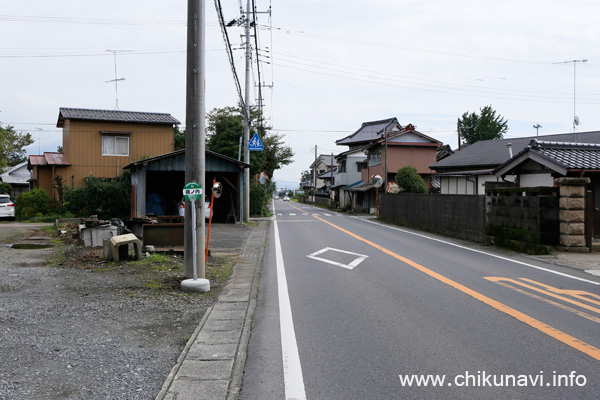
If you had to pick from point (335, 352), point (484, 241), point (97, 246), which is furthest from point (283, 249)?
point (335, 352)

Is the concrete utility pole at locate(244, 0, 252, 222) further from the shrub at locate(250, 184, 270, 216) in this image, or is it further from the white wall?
the white wall

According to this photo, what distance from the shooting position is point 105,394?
12.7 feet

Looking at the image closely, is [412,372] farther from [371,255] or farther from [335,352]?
[371,255]

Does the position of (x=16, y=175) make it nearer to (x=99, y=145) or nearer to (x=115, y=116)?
(x=99, y=145)

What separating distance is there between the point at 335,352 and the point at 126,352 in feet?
7.07

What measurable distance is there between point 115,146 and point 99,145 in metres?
0.94

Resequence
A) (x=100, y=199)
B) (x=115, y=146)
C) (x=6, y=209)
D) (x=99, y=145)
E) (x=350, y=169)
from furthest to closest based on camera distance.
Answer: (x=350, y=169) < (x=115, y=146) < (x=99, y=145) < (x=100, y=199) < (x=6, y=209)

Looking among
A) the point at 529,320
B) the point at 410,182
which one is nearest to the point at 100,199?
the point at 410,182

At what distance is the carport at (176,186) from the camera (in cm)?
2311

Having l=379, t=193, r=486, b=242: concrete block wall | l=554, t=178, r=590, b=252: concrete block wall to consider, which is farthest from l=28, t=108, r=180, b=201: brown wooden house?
l=554, t=178, r=590, b=252: concrete block wall

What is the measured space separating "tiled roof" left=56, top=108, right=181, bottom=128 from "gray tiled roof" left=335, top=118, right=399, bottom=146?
→ 35.2 meters

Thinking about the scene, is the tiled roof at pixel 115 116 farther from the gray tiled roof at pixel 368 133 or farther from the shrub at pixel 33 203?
the gray tiled roof at pixel 368 133

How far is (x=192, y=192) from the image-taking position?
27.4 ft

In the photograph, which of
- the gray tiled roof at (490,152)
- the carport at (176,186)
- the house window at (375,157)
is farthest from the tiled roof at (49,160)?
the house window at (375,157)
